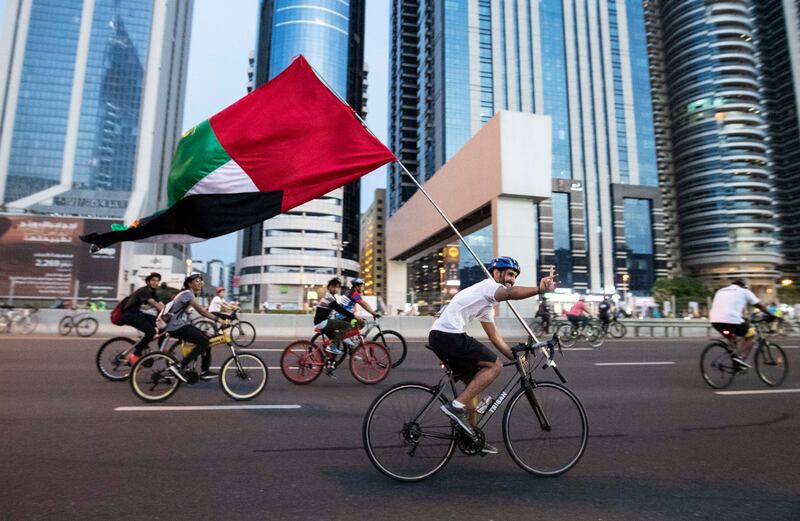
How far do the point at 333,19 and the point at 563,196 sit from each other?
69.8m

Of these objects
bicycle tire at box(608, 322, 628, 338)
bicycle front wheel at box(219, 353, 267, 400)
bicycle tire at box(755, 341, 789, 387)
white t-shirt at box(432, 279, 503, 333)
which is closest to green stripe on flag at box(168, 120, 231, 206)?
bicycle front wheel at box(219, 353, 267, 400)

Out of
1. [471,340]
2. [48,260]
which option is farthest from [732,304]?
[48,260]

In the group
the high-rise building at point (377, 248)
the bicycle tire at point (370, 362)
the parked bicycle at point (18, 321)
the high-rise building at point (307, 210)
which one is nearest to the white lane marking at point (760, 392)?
the bicycle tire at point (370, 362)

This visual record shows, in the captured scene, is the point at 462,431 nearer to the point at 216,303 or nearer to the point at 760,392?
the point at 760,392

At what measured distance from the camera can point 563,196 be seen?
312 ft

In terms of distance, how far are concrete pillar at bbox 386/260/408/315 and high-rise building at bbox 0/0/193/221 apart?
262 ft

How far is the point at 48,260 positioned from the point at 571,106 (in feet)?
322

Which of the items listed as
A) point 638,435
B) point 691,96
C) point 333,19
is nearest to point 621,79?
point 691,96

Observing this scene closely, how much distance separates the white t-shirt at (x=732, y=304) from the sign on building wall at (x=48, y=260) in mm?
31521

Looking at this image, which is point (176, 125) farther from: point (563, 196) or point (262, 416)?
point (262, 416)

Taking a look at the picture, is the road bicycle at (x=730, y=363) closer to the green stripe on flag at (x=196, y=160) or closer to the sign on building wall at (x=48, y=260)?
the green stripe on flag at (x=196, y=160)

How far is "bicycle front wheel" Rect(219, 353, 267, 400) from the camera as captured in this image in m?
6.57

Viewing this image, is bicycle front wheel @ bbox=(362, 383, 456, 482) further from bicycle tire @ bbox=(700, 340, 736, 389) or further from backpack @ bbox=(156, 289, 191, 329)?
bicycle tire @ bbox=(700, 340, 736, 389)

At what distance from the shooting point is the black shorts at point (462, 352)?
3.95 m
